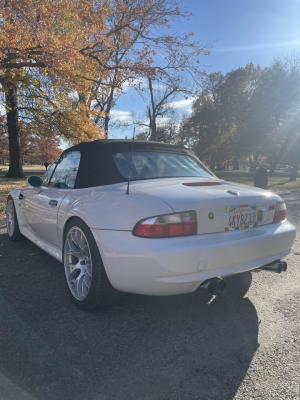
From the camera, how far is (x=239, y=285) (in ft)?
11.5

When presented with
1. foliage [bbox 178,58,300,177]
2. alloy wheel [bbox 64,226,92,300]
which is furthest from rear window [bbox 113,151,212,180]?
foliage [bbox 178,58,300,177]

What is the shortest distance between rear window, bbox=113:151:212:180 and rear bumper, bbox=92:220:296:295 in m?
0.89

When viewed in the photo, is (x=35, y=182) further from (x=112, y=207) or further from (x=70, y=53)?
(x=70, y=53)

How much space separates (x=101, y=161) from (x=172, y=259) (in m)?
1.47

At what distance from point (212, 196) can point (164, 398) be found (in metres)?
1.51

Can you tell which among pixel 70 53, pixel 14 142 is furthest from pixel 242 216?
pixel 14 142

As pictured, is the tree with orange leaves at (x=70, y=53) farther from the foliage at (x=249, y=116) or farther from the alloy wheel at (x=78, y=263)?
the alloy wheel at (x=78, y=263)

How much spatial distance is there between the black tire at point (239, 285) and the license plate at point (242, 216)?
0.88 metres

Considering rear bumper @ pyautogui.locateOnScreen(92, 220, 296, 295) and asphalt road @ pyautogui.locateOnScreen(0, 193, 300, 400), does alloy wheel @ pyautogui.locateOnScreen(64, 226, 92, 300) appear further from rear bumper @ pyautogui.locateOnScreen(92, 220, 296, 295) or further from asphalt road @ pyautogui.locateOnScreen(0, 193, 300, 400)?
rear bumper @ pyautogui.locateOnScreen(92, 220, 296, 295)

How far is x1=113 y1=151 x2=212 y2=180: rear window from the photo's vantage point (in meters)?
3.32

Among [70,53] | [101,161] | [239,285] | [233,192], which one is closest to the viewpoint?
[233,192]

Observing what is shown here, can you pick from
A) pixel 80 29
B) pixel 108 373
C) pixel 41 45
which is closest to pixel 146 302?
pixel 108 373

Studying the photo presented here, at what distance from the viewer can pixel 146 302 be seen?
3.10m

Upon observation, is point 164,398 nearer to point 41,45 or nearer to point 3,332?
point 3,332
